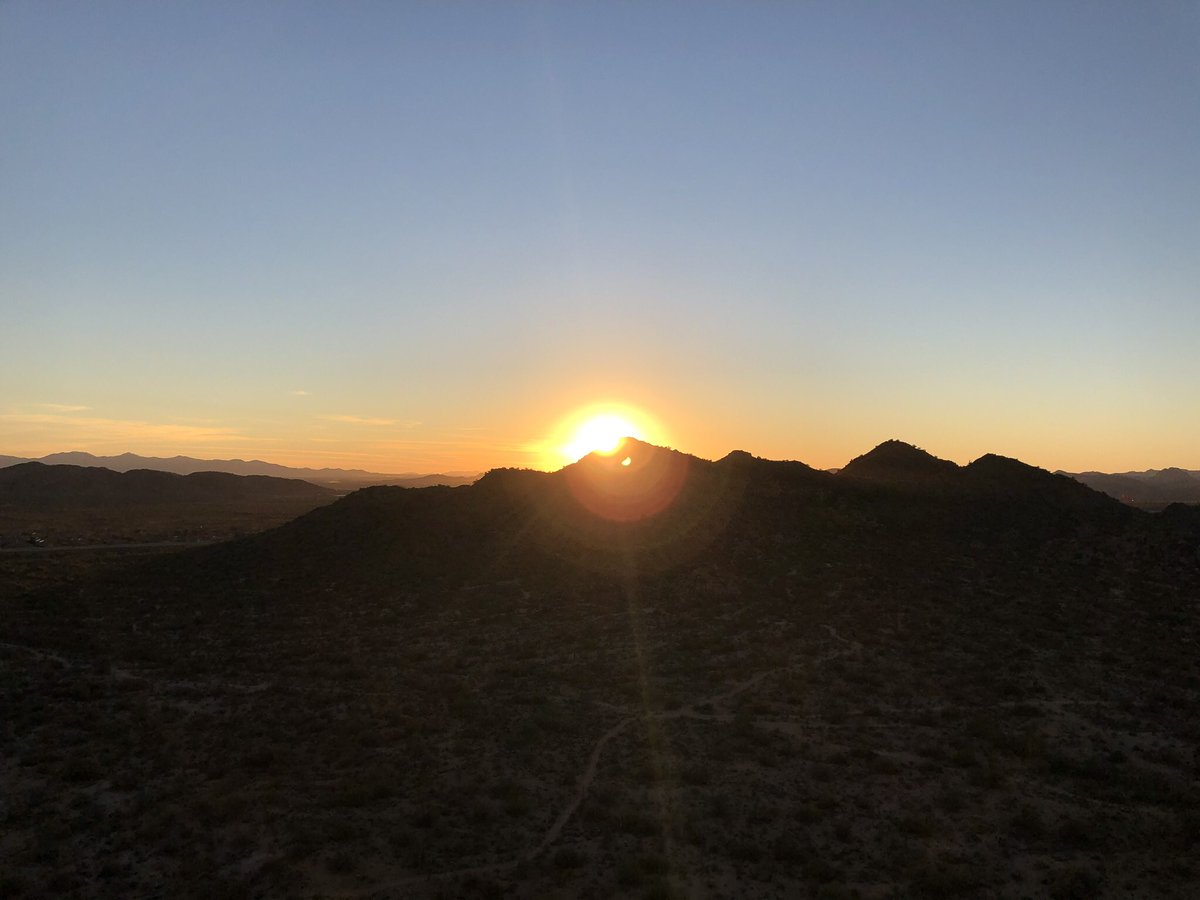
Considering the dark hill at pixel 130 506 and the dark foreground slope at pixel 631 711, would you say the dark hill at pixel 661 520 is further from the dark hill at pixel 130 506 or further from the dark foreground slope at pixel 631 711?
the dark hill at pixel 130 506

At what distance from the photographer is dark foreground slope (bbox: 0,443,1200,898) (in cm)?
1225

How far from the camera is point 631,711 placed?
758 inches

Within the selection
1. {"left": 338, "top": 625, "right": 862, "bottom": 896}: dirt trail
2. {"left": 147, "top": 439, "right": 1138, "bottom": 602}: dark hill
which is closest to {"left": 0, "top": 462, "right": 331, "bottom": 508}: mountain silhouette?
{"left": 147, "top": 439, "right": 1138, "bottom": 602}: dark hill

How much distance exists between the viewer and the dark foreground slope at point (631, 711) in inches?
482

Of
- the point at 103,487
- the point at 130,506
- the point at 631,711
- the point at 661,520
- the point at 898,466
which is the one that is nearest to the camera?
the point at 631,711

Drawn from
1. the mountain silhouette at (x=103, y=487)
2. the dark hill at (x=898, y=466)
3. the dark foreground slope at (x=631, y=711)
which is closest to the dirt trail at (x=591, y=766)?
the dark foreground slope at (x=631, y=711)

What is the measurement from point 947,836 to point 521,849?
7.74 metres

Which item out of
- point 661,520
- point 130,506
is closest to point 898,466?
point 661,520

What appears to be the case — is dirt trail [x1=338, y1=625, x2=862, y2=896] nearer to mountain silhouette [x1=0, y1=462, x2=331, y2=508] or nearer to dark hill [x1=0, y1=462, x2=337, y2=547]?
dark hill [x1=0, y1=462, x2=337, y2=547]

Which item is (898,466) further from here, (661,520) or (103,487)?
(103,487)

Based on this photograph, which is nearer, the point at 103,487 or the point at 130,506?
the point at 130,506

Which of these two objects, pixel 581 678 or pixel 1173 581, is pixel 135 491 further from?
pixel 1173 581

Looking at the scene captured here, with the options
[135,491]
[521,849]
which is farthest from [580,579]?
[135,491]

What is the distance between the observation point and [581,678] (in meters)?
21.8
